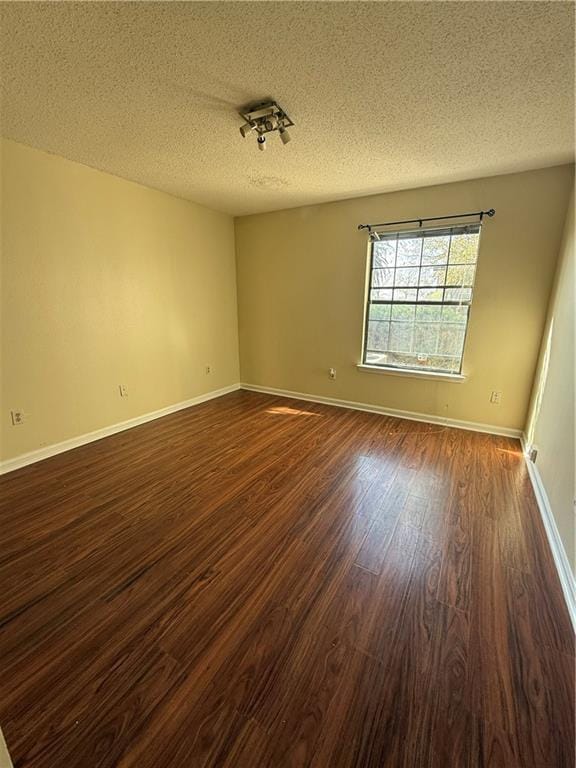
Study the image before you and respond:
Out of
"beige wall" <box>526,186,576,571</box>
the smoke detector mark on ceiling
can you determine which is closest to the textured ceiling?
the smoke detector mark on ceiling

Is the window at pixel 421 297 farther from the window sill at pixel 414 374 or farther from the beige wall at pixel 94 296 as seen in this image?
the beige wall at pixel 94 296

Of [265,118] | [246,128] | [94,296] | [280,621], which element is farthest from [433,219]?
[280,621]

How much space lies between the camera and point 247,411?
390 cm

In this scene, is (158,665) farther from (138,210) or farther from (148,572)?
(138,210)

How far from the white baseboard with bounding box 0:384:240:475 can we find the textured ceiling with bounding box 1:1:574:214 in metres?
2.38

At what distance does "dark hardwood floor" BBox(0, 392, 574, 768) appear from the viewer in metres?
0.98

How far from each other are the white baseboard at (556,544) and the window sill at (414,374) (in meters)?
1.11

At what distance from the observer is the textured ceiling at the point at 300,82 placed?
4.16 feet

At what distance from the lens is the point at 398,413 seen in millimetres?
3729

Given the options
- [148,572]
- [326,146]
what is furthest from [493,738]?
[326,146]

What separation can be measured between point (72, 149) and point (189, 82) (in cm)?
139

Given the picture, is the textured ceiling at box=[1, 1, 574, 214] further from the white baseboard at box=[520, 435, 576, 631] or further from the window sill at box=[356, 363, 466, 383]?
the white baseboard at box=[520, 435, 576, 631]

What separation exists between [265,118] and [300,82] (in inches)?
14.2

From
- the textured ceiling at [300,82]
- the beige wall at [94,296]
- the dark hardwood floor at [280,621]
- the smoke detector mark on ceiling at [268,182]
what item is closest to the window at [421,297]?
the textured ceiling at [300,82]
